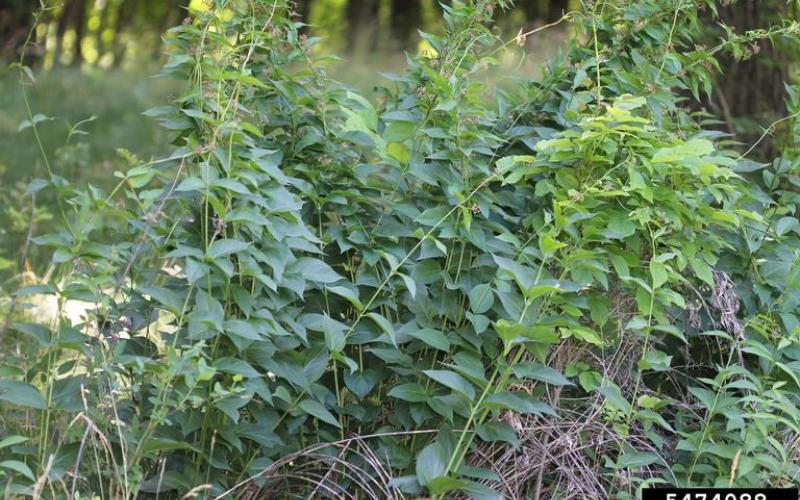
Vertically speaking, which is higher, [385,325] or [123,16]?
[385,325]

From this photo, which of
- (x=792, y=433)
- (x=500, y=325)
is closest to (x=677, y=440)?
(x=792, y=433)

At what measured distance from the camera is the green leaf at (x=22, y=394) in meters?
2.64

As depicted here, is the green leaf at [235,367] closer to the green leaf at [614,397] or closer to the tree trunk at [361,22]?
the green leaf at [614,397]

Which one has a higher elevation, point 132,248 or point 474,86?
point 474,86

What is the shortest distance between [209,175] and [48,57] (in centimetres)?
1169

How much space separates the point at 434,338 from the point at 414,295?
0.17 meters

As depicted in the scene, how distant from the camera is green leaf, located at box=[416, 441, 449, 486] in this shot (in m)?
2.67

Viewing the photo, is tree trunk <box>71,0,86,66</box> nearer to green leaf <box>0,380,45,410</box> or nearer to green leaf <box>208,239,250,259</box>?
green leaf <box>0,380,45,410</box>

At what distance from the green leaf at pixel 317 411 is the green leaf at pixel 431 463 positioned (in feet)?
0.86

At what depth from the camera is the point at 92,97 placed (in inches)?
376

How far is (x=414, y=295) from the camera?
2.73 m

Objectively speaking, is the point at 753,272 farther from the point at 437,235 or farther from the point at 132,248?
the point at 132,248

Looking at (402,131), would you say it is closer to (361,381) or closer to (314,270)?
(314,270)

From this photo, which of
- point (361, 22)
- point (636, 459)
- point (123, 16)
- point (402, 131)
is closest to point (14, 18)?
point (123, 16)
